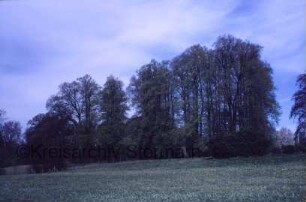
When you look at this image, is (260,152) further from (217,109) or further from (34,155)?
(34,155)

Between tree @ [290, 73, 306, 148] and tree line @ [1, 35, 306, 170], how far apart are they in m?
0.10

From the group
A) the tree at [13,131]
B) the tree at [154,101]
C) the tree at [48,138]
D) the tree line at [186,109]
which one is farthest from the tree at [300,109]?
the tree at [13,131]

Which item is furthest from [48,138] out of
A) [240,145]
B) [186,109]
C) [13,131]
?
[240,145]

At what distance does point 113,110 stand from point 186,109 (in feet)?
42.0

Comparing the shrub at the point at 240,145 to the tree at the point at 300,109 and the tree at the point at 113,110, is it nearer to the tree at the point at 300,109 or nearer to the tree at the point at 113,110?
the tree at the point at 300,109

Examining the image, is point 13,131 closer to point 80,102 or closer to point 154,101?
point 80,102

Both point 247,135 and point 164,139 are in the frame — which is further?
point 164,139

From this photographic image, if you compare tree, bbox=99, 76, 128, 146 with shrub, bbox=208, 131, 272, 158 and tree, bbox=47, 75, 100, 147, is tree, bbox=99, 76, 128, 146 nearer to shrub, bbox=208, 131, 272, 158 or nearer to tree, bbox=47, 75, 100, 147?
tree, bbox=47, 75, 100, 147

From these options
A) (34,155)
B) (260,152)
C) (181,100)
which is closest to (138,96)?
(181,100)

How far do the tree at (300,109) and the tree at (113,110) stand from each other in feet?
78.8

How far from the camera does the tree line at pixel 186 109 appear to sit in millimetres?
50875

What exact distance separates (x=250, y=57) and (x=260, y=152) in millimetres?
11568

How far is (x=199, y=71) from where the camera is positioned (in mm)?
56562

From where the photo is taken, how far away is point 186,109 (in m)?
58.4
